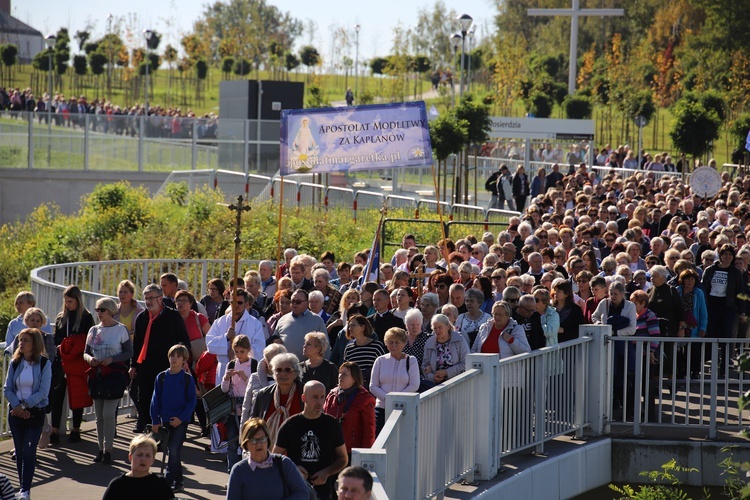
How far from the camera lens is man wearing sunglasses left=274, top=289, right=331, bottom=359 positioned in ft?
37.5

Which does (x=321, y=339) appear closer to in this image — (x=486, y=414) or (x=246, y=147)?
(x=486, y=414)

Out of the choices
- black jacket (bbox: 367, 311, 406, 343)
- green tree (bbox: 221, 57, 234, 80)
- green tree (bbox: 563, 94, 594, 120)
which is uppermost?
green tree (bbox: 221, 57, 234, 80)

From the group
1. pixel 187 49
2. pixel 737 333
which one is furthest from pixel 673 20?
pixel 737 333

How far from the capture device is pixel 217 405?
10.5 metres

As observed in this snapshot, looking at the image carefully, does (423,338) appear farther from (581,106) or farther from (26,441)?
(581,106)

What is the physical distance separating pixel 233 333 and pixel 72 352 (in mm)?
1609

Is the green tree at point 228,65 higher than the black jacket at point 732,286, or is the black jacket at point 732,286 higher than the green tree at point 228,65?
the green tree at point 228,65

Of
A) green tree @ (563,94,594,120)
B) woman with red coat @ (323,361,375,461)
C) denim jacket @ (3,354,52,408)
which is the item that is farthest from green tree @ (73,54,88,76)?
woman with red coat @ (323,361,375,461)

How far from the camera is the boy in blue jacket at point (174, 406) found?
10.3m

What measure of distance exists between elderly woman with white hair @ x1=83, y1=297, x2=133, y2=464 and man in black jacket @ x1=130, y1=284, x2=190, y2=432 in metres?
0.15

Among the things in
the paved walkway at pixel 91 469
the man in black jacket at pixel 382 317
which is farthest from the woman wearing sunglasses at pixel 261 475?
the man in black jacket at pixel 382 317

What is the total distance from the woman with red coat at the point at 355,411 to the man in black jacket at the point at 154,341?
3.12m

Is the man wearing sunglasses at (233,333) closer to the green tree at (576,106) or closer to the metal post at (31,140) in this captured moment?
the metal post at (31,140)

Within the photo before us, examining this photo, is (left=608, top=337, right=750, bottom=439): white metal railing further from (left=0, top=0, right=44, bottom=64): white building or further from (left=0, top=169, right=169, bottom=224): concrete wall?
(left=0, top=0, right=44, bottom=64): white building
